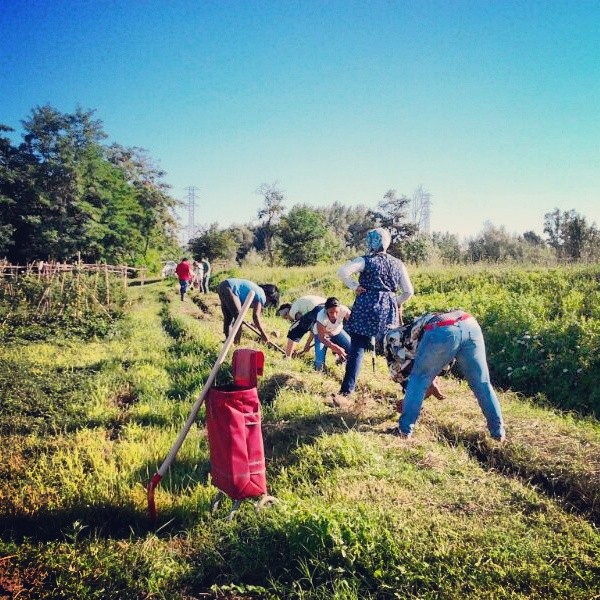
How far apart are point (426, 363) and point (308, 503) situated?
155 cm

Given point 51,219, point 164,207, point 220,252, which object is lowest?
point 220,252

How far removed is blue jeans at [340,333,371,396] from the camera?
4.68 metres

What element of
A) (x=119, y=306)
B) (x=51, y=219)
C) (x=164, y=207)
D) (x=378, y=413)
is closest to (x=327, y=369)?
(x=378, y=413)

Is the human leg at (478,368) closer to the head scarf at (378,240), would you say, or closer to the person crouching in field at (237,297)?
the head scarf at (378,240)

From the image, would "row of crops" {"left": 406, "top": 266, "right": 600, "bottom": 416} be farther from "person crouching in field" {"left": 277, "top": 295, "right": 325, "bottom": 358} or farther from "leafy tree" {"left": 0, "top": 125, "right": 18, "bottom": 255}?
"leafy tree" {"left": 0, "top": 125, "right": 18, "bottom": 255}

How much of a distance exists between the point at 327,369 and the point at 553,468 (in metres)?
3.61

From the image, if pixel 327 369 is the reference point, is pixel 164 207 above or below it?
above

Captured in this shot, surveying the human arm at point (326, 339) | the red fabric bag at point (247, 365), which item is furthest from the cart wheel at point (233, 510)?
the human arm at point (326, 339)

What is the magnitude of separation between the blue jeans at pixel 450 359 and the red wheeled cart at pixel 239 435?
158 centimetres

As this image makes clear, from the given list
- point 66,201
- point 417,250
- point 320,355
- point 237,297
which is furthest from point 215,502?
point 66,201

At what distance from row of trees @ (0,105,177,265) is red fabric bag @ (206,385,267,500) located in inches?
1250

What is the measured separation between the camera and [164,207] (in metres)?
43.4

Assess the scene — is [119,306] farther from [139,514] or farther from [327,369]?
[139,514]

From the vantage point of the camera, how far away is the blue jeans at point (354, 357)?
15.4 ft
